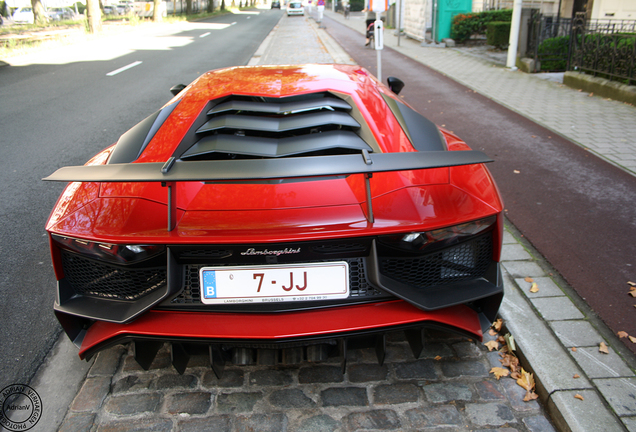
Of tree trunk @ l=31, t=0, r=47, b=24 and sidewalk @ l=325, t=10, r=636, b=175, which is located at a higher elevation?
tree trunk @ l=31, t=0, r=47, b=24

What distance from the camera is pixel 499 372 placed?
2.28m

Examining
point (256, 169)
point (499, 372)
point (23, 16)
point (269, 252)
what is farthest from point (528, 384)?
point (23, 16)

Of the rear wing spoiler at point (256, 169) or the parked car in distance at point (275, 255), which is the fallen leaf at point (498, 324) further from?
the rear wing spoiler at point (256, 169)

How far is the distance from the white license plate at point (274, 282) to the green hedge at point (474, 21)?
1850cm

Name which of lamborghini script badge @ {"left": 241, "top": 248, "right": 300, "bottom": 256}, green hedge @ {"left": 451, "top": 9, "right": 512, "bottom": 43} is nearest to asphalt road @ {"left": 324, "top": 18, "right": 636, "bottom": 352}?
lamborghini script badge @ {"left": 241, "top": 248, "right": 300, "bottom": 256}

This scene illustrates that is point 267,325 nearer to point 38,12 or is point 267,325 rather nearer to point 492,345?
point 492,345

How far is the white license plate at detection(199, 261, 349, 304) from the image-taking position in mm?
1808

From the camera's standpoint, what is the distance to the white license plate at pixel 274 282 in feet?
5.93

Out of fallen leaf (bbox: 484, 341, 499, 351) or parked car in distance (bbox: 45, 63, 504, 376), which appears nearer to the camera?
parked car in distance (bbox: 45, 63, 504, 376)

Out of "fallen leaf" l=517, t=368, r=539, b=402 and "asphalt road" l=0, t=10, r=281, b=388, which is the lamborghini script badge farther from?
"asphalt road" l=0, t=10, r=281, b=388

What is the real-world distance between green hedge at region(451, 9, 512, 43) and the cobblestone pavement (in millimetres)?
18016

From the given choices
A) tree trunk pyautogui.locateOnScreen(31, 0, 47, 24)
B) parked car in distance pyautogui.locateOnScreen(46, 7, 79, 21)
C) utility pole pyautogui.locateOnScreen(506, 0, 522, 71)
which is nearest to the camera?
utility pole pyautogui.locateOnScreen(506, 0, 522, 71)

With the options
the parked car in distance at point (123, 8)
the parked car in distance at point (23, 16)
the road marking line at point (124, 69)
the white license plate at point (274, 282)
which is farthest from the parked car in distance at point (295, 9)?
the white license plate at point (274, 282)

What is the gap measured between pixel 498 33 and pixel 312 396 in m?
16.4
